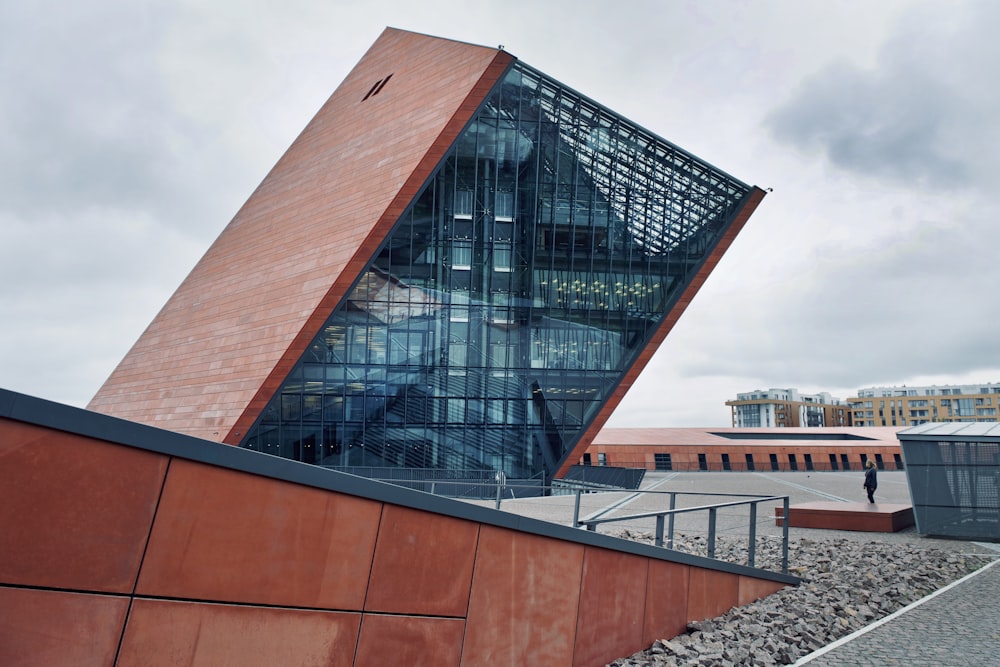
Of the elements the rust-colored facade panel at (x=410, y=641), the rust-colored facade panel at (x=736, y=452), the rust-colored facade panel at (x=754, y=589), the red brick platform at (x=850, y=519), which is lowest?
the rust-colored facade panel at (x=410, y=641)

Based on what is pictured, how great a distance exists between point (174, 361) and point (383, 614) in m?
22.4

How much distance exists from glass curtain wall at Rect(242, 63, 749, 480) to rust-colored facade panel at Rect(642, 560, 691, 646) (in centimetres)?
1657

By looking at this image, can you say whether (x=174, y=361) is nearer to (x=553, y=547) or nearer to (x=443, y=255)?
(x=443, y=255)

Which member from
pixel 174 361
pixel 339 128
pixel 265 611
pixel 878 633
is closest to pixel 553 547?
pixel 265 611

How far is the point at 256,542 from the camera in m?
4.34

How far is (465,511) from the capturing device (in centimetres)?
562

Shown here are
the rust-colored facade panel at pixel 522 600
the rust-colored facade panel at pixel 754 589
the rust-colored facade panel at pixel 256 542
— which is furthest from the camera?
the rust-colored facade panel at pixel 754 589

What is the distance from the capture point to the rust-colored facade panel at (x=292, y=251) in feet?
71.7

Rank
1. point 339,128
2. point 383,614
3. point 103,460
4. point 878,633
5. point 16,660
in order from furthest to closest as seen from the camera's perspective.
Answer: point 339,128, point 878,633, point 383,614, point 103,460, point 16,660

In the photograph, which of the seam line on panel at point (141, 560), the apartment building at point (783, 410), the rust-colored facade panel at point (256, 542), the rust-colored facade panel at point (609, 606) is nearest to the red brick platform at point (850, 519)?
the rust-colored facade panel at point (609, 606)

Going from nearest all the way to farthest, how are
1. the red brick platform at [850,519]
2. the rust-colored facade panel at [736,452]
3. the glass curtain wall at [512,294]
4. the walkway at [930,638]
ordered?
the walkway at [930,638] → the red brick platform at [850,519] → the glass curtain wall at [512,294] → the rust-colored facade panel at [736,452]

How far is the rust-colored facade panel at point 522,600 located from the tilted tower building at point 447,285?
16.0 m

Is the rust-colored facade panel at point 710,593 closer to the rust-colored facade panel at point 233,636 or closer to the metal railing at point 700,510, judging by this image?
the metal railing at point 700,510

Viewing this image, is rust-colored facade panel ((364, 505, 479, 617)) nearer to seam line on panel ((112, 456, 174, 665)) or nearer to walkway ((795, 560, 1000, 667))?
seam line on panel ((112, 456, 174, 665))
